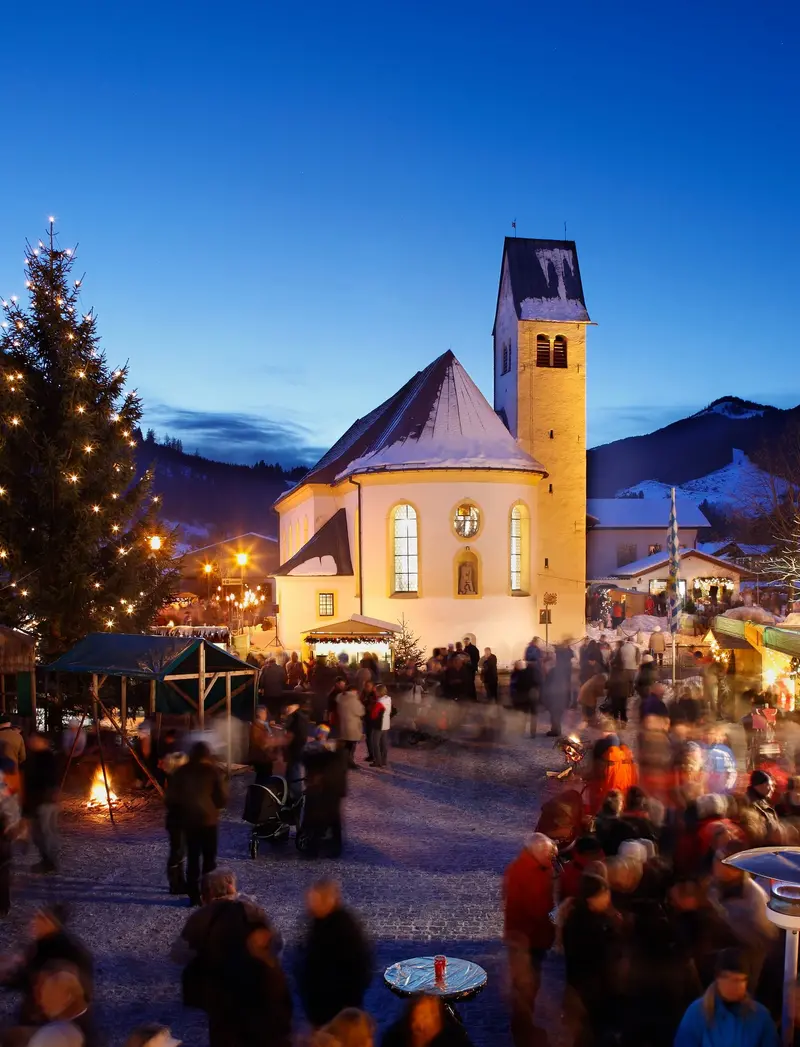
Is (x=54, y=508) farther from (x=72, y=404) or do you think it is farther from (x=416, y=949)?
(x=416, y=949)

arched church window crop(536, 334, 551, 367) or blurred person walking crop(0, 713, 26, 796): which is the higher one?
arched church window crop(536, 334, 551, 367)

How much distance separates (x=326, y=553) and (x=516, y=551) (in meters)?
6.01

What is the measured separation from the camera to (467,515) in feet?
90.1

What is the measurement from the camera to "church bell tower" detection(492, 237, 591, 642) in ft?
104

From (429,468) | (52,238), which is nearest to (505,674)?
(429,468)

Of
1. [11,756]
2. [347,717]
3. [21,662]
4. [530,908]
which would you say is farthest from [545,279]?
[530,908]

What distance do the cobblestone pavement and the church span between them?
12641mm

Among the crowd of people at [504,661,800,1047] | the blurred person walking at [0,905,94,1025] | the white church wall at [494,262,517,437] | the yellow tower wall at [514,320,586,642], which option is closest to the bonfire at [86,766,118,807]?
the crowd of people at [504,661,800,1047]

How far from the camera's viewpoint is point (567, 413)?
3206 cm

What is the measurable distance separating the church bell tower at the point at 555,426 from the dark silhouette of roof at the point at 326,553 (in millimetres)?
6778

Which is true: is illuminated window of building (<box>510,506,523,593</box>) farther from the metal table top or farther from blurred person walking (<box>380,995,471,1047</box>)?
blurred person walking (<box>380,995,471,1047</box>)

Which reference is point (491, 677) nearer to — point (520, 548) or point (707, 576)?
point (520, 548)

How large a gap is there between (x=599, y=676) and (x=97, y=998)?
1106 centimetres

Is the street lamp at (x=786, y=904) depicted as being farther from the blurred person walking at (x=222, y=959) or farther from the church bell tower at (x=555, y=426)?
the church bell tower at (x=555, y=426)
